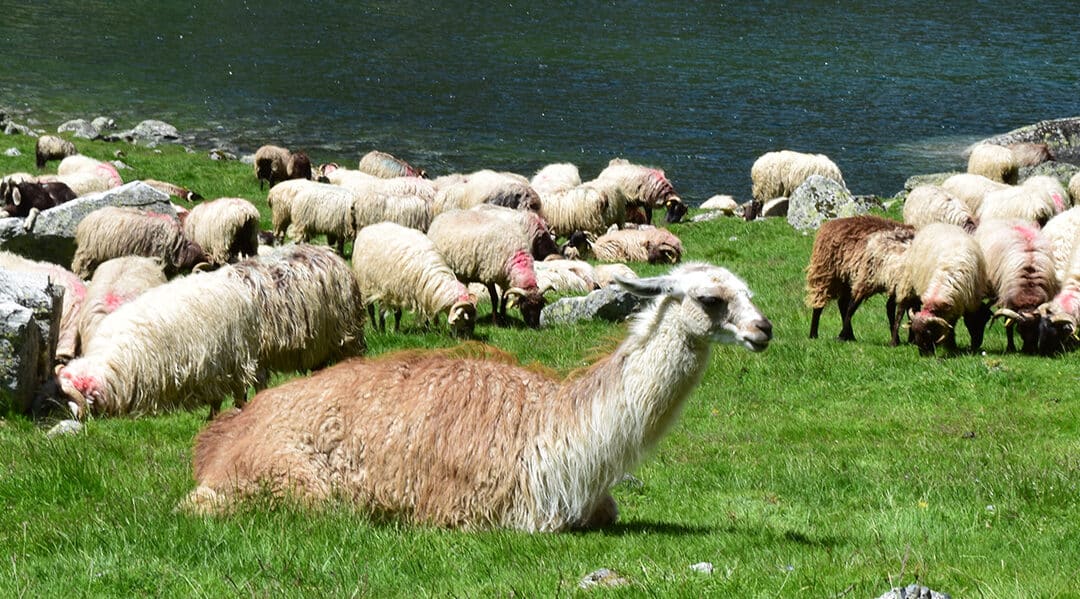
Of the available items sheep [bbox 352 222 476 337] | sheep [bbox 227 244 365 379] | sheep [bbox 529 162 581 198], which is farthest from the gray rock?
sheep [bbox 227 244 365 379]

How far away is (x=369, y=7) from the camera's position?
250ft

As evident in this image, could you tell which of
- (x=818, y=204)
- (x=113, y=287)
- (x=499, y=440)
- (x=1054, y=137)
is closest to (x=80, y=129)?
(x=818, y=204)

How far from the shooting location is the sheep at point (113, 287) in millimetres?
12680

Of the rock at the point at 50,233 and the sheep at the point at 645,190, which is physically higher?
the rock at the point at 50,233

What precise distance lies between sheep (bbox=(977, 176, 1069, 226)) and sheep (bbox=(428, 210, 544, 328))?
8.75 metres

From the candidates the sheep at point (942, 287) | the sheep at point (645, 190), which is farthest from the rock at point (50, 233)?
the sheep at point (645, 190)

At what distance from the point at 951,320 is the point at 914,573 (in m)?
10.6

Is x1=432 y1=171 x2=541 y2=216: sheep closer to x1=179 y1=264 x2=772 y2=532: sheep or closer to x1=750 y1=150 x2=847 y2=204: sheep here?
x1=750 y1=150 x2=847 y2=204: sheep

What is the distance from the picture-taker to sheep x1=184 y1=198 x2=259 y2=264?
2119cm

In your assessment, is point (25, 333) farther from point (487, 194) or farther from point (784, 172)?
point (784, 172)

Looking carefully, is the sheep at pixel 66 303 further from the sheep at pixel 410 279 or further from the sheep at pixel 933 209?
the sheep at pixel 933 209

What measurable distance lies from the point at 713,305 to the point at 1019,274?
1058 centimetres

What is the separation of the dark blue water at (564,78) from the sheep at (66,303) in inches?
937

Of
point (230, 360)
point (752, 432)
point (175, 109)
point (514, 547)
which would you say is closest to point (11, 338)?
point (230, 360)
